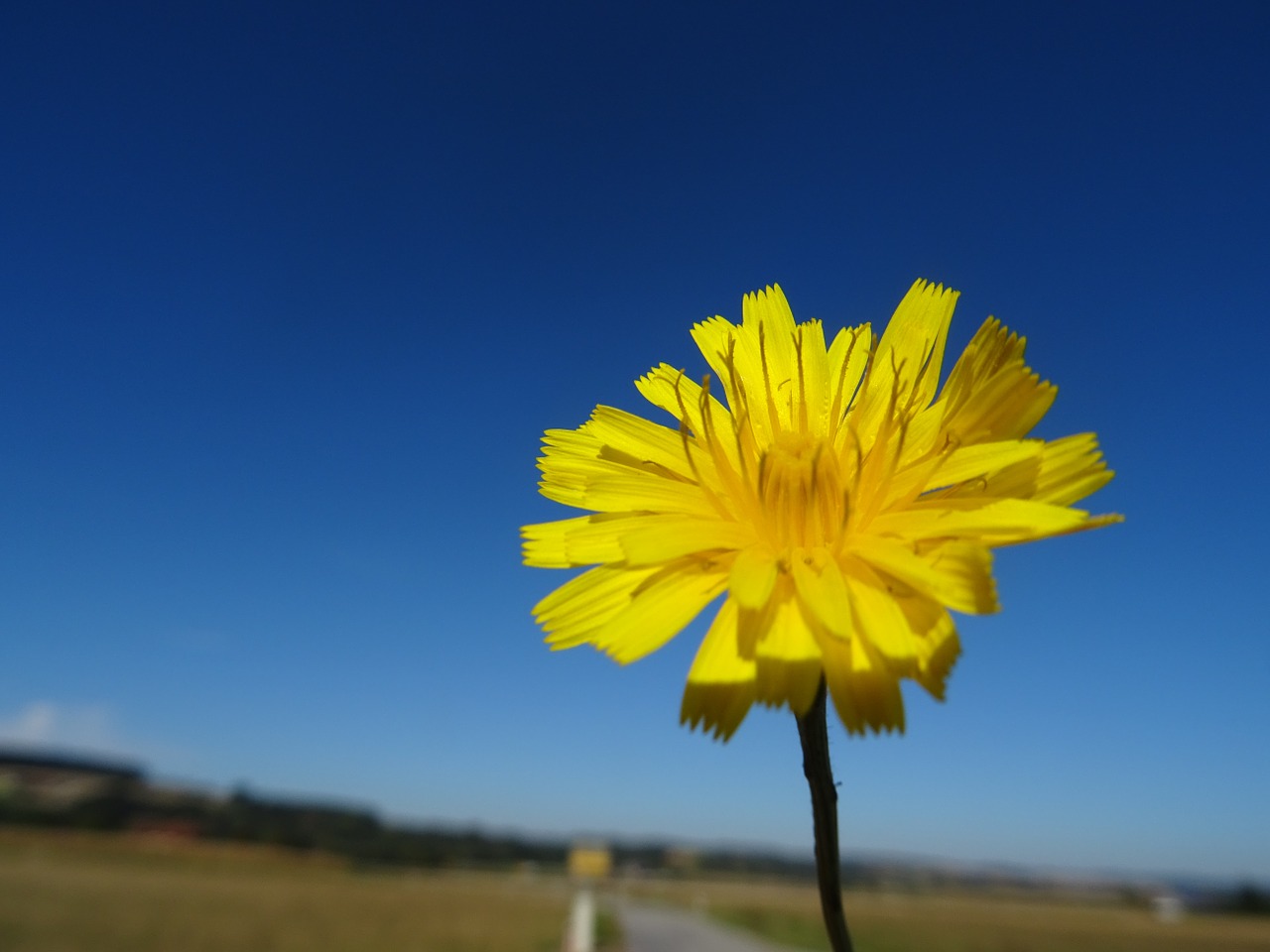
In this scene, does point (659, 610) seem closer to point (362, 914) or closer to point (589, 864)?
point (362, 914)

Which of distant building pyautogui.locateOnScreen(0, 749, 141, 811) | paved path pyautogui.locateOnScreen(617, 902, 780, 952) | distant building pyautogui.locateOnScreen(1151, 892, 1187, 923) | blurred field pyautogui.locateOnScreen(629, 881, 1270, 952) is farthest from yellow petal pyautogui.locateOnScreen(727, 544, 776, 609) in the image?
distant building pyautogui.locateOnScreen(0, 749, 141, 811)

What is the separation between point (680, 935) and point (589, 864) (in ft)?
392

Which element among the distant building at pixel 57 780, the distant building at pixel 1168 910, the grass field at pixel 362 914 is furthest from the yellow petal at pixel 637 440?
the distant building at pixel 57 780

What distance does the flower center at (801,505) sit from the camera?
174cm

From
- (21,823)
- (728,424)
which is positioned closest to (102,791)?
(21,823)

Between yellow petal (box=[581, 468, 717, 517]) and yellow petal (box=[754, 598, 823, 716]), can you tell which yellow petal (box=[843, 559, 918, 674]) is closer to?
yellow petal (box=[754, 598, 823, 716])

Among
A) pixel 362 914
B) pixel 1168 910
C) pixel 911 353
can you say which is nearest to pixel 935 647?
pixel 911 353

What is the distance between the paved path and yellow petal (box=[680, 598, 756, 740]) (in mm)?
63281

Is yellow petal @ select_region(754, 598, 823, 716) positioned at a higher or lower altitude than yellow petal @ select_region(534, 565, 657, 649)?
lower

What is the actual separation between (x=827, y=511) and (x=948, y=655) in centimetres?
44

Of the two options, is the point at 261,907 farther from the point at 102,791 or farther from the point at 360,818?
the point at 360,818

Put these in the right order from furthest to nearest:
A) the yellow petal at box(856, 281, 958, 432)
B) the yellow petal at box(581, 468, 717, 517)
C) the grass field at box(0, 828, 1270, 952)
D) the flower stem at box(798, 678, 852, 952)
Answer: the grass field at box(0, 828, 1270, 952), the yellow petal at box(856, 281, 958, 432), the yellow petal at box(581, 468, 717, 517), the flower stem at box(798, 678, 852, 952)

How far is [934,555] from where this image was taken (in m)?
1.55

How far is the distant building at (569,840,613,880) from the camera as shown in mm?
177125
